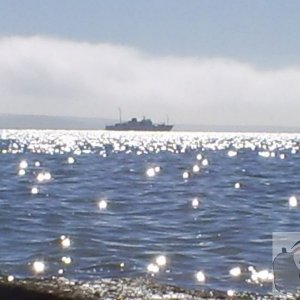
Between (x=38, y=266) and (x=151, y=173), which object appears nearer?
(x=38, y=266)

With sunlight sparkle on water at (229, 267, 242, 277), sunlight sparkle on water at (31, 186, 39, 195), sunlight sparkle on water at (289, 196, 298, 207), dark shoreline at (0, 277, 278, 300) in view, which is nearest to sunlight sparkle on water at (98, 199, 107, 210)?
sunlight sparkle on water at (31, 186, 39, 195)

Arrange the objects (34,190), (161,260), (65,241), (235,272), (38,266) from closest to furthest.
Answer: (235,272)
(38,266)
(161,260)
(65,241)
(34,190)

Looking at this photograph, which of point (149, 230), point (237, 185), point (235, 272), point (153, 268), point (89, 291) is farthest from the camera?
point (237, 185)

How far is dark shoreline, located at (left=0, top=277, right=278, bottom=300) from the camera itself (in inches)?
233

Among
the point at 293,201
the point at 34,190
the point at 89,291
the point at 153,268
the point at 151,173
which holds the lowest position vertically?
the point at 151,173

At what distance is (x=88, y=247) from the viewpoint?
1569cm

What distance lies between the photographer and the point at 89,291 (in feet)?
19.6

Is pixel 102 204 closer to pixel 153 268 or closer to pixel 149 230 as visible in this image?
pixel 149 230

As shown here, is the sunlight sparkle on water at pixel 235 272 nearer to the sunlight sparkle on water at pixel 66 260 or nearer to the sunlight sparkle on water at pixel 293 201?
the sunlight sparkle on water at pixel 66 260

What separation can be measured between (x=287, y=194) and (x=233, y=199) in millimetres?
3623

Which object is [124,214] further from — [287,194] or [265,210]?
[287,194]

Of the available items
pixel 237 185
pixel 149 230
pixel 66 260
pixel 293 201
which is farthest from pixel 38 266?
pixel 237 185

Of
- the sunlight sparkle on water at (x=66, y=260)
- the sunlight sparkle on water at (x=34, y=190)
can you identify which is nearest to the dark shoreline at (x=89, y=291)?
the sunlight sparkle on water at (x=66, y=260)

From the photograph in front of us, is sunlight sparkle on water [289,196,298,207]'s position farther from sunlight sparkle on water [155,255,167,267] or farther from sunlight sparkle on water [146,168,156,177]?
sunlight sparkle on water [146,168,156,177]
